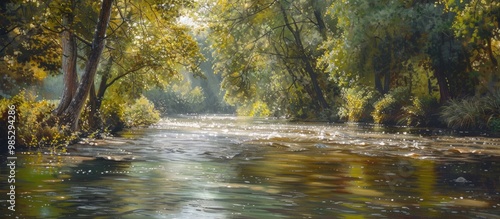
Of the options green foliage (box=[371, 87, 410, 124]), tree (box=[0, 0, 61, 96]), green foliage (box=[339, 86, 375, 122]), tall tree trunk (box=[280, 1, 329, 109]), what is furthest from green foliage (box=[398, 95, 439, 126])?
tree (box=[0, 0, 61, 96])

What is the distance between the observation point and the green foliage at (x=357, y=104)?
184ft

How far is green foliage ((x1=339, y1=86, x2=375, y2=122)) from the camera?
56156 mm

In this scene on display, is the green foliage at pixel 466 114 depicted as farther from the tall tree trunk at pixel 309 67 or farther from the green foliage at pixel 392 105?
the tall tree trunk at pixel 309 67

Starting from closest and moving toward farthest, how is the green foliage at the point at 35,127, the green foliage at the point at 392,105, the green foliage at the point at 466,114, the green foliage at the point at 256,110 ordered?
1. the green foliage at the point at 35,127
2. the green foliage at the point at 466,114
3. the green foliage at the point at 392,105
4. the green foliage at the point at 256,110

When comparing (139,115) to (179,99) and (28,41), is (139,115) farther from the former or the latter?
(179,99)

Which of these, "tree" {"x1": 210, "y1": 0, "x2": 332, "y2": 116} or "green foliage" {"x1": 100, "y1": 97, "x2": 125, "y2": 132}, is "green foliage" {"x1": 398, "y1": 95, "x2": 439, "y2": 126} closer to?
"tree" {"x1": 210, "y1": 0, "x2": 332, "y2": 116}

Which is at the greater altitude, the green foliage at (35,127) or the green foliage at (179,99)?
the green foliage at (179,99)

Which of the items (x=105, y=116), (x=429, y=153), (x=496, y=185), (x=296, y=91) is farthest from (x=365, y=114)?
(x=496, y=185)

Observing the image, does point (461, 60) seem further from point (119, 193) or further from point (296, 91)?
point (119, 193)

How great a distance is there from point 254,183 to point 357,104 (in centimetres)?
4440

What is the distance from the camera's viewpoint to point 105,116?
3981cm

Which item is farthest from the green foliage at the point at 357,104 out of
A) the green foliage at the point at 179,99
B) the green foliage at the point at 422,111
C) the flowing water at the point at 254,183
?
the green foliage at the point at 179,99

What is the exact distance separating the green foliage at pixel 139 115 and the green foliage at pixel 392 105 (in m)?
15.3

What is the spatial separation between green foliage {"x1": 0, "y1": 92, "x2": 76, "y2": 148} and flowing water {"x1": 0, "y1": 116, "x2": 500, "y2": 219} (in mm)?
1321
